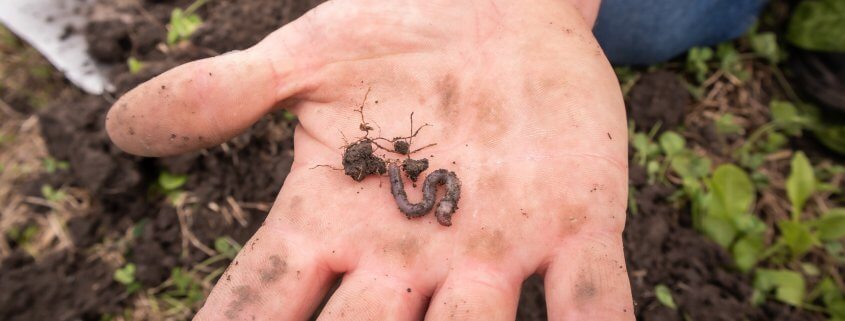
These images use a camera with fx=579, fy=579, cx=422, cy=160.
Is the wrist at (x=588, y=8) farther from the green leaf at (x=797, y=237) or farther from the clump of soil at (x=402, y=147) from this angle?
the green leaf at (x=797, y=237)

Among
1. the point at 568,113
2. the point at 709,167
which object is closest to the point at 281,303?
the point at 568,113

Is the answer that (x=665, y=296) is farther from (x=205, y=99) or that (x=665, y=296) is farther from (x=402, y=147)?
(x=205, y=99)

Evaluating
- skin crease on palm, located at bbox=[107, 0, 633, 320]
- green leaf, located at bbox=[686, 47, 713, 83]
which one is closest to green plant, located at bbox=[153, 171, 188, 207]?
skin crease on palm, located at bbox=[107, 0, 633, 320]

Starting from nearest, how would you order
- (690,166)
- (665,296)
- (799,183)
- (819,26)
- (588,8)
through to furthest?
1. (665,296)
2. (588,8)
3. (799,183)
4. (690,166)
5. (819,26)

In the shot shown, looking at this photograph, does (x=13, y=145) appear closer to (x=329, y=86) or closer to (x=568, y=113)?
(x=329, y=86)

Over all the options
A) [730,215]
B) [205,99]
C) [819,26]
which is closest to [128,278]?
[205,99]

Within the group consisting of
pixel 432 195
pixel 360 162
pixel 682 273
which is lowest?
pixel 682 273

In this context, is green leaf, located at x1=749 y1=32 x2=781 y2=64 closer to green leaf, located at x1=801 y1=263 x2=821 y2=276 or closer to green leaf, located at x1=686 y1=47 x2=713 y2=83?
green leaf, located at x1=686 y1=47 x2=713 y2=83

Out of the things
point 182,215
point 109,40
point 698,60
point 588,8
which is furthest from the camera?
point 698,60
